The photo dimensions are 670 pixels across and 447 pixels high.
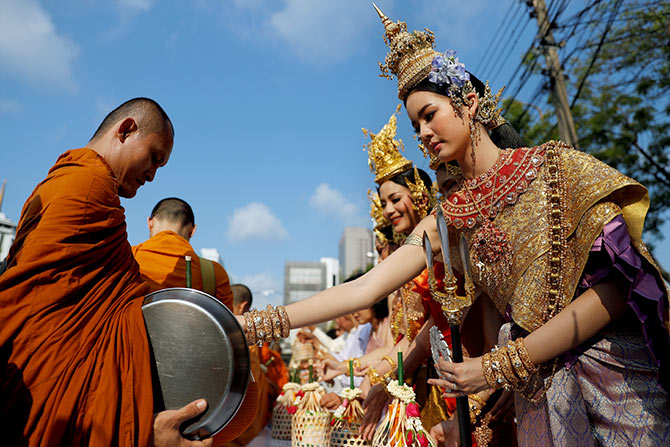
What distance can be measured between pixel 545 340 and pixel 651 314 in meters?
0.36

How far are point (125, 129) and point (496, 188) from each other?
174cm

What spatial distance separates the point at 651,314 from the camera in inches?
68.1

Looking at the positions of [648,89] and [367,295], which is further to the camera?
[648,89]

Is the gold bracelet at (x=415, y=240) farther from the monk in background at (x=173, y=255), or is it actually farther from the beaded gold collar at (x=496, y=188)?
the monk in background at (x=173, y=255)

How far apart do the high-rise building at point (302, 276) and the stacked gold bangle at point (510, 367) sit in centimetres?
5356

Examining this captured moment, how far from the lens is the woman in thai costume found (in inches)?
68.6

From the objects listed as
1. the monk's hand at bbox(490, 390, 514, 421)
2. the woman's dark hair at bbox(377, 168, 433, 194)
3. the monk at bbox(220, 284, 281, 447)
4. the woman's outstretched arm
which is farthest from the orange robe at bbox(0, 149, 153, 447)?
the monk at bbox(220, 284, 281, 447)

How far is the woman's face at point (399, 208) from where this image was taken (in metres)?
3.83

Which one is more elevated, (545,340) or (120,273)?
(120,273)

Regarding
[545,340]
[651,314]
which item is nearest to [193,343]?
[545,340]

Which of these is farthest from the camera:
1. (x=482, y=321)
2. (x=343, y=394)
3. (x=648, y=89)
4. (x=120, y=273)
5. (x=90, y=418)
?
(x=648, y=89)

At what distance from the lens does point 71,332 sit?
1.74 m

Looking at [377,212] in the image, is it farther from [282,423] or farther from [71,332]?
[71,332]

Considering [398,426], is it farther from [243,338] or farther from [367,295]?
[243,338]
